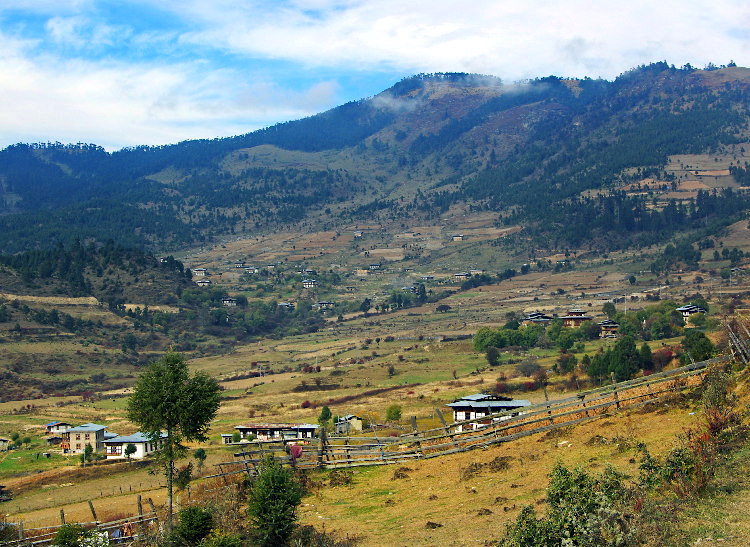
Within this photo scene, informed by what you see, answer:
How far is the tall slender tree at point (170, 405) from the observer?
96.5 feet

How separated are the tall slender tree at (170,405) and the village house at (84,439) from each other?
32646 millimetres

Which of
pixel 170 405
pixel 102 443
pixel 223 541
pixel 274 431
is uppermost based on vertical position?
pixel 170 405

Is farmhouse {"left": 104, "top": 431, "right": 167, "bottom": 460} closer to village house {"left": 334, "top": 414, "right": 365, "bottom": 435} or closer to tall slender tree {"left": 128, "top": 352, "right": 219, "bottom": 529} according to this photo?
village house {"left": 334, "top": 414, "right": 365, "bottom": 435}

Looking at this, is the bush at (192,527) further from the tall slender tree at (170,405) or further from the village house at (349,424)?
the village house at (349,424)

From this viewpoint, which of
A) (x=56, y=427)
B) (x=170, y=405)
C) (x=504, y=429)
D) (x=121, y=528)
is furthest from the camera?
(x=56, y=427)

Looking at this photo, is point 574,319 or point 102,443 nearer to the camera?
point 102,443

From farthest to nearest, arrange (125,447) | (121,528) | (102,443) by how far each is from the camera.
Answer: (102,443)
(125,447)
(121,528)

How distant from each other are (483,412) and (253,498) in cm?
2564

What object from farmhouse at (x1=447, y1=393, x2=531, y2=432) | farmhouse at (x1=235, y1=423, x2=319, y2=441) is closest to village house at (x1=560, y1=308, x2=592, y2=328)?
farmhouse at (x1=235, y1=423, x2=319, y2=441)

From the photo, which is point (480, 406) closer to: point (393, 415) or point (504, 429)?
point (393, 415)

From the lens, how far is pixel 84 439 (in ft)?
198

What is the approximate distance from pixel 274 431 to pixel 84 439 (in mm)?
14779

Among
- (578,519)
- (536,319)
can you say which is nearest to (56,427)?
(578,519)

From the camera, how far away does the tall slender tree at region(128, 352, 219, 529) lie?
29422mm
